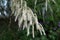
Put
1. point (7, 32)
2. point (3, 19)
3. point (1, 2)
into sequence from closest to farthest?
point (1, 2), point (7, 32), point (3, 19)

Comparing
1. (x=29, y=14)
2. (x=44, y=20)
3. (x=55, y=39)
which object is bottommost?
(x=55, y=39)

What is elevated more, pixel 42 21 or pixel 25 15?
pixel 25 15

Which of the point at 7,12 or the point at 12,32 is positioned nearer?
→ the point at 7,12

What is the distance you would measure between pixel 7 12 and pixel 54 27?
2.34 ft

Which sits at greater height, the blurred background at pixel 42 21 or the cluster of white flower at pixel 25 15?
the cluster of white flower at pixel 25 15

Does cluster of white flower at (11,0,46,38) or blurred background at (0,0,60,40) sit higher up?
cluster of white flower at (11,0,46,38)

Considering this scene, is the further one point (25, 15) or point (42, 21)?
point (42, 21)

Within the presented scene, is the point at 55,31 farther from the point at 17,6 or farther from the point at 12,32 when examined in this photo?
the point at 17,6

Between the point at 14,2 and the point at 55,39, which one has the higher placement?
the point at 14,2

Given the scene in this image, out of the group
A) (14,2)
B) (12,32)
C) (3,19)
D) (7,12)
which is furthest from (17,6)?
(3,19)

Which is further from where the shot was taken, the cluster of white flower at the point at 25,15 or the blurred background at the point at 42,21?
the blurred background at the point at 42,21

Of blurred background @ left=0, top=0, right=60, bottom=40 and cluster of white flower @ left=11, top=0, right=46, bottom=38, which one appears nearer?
cluster of white flower @ left=11, top=0, right=46, bottom=38

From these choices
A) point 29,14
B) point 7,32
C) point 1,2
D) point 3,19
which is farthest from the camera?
point 3,19

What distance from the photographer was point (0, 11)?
9.30ft
